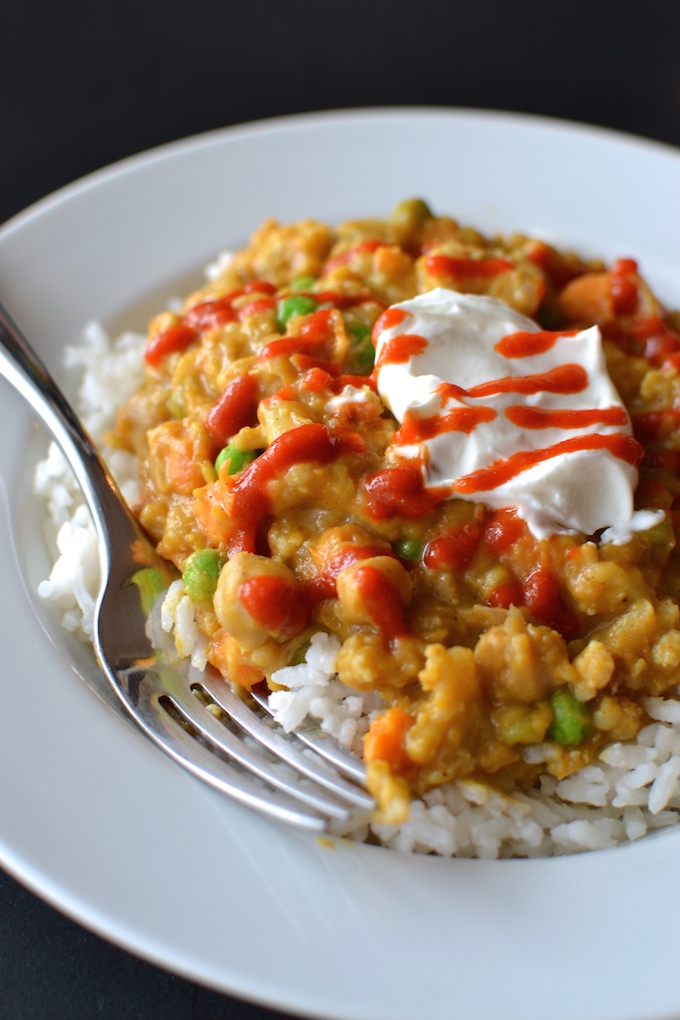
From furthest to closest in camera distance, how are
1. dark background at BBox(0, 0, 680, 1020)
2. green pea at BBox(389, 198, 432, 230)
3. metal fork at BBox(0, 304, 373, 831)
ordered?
dark background at BBox(0, 0, 680, 1020), green pea at BBox(389, 198, 432, 230), metal fork at BBox(0, 304, 373, 831)

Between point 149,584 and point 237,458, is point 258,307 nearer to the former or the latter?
point 237,458

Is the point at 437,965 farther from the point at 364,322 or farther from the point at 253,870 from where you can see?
the point at 364,322

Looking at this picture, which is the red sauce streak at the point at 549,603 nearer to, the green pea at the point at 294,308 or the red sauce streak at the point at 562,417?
the red sauce streak at the point at 562,417

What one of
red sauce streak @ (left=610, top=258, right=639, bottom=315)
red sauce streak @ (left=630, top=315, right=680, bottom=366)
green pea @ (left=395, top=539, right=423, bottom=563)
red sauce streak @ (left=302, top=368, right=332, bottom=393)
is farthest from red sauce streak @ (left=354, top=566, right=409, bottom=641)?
red sauce streak @ (left=610, top=258, right=639, bottom=315)

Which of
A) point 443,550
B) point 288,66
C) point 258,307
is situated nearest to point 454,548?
point 443,550

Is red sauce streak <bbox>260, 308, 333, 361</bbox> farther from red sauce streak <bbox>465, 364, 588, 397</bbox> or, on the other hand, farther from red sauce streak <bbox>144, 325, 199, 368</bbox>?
red sauce streak <bbox>465, 364, 588, 397</bbox>

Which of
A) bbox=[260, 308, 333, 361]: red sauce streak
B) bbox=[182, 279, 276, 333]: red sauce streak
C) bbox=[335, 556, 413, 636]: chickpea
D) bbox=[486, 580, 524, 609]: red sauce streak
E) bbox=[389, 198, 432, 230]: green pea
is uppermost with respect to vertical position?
bbox=[182, 279, 276, 333]: red sauce streak

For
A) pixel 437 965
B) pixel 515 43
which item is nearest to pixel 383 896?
pixel 437 965

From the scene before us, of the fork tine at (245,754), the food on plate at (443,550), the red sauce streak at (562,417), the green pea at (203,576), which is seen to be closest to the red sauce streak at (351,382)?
the food on plate at (443,550)
